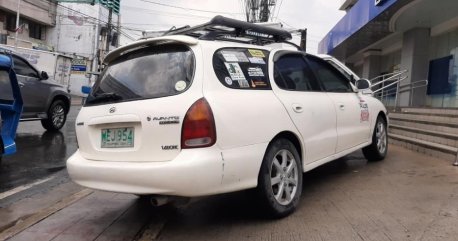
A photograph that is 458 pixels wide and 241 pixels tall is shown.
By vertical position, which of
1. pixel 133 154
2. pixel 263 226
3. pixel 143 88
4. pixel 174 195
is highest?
pixel 143 88

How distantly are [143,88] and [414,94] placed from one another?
1390 centimetres

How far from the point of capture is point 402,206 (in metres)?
4.55

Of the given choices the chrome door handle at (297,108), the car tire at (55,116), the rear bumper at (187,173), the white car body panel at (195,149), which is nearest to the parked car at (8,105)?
the white car body panel at (195,149)

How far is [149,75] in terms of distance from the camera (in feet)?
13.1

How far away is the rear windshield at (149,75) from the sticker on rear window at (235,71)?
37cm

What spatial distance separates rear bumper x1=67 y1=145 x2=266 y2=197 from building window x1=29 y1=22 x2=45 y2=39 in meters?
38.9

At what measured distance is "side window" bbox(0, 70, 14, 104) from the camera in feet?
21.0

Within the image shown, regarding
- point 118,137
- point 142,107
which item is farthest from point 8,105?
point 142,107

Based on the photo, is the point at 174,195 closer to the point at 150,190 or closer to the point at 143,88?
the point at 150,190

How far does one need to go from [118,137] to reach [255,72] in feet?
4.54

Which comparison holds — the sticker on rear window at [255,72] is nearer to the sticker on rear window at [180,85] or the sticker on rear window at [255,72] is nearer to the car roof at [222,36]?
the car roof at [222,36]

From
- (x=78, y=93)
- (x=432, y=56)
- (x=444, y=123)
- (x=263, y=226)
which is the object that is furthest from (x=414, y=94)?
(x=78, y=93)

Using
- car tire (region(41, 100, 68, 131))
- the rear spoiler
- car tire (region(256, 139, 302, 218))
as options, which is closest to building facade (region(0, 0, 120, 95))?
car tire (region(41, 100, 68, 131))

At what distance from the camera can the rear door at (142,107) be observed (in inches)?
144
